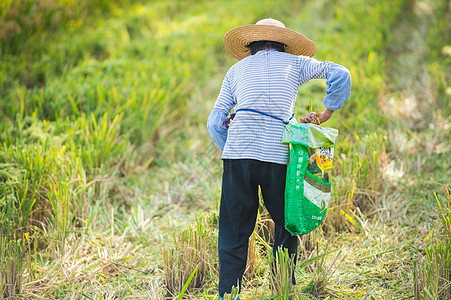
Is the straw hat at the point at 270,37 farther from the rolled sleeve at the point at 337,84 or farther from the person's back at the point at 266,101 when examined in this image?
the rolled sleeve at the point at 337,84

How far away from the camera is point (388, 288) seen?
7.45 feet

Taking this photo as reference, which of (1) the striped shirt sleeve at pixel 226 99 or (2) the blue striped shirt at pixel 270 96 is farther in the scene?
(1) the striped shirt sleeve at pixel 226 99

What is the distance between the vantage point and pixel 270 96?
2006mm

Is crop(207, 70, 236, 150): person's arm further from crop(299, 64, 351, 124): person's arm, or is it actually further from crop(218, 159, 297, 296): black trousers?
crop(299, 64, 351, 124): person's arm

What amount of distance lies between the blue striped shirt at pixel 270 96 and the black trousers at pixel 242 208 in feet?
0.21

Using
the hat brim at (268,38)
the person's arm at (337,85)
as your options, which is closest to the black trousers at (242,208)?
the person's arm at (337,85)

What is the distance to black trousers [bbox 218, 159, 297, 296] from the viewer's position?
2.02 metres

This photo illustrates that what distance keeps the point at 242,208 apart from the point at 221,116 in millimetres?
499

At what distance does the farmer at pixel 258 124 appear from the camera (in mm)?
2002

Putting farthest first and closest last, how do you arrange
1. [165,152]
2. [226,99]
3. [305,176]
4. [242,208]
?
[165,152]
[226,99]
[242,208]
[305,176]

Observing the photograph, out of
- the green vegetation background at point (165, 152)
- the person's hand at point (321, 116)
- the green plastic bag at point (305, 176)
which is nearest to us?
the green plastic bag at point (305, 176)

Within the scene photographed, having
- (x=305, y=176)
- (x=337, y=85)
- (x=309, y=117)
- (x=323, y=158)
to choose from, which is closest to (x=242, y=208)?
(x=305, y=176)

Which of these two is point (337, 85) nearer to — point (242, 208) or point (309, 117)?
point (309, 117)

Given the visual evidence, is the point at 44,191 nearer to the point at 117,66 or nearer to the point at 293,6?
the point at 117,66
